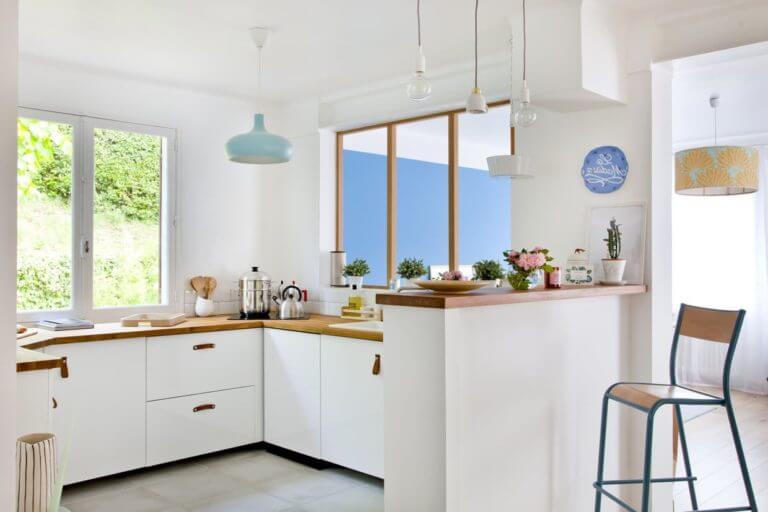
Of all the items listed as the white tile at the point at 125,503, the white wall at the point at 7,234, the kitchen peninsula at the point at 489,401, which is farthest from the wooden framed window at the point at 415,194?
the white wall at the point at 7,234

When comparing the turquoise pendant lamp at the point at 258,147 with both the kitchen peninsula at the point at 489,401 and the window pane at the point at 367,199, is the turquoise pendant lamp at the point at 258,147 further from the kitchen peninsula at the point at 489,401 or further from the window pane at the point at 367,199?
the kitchen peninsula at the point at 489,401

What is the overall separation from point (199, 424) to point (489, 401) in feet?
7.76

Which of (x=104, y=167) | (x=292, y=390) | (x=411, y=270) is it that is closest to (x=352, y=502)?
(x=292, y=390)

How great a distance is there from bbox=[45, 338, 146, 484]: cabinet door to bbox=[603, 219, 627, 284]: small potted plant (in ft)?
8.52

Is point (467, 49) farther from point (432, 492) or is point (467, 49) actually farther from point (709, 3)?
point (432, 492)

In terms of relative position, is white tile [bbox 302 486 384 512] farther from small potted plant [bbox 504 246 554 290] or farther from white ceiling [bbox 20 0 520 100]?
white ceiling [bbox 20 0 520 100]

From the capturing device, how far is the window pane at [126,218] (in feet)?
14.3

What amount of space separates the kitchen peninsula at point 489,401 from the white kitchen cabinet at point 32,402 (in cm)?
132

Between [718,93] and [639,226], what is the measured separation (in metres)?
2.70

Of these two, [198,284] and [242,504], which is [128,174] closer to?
[198,284]

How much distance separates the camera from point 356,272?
15.6ft

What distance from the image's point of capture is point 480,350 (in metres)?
2.33

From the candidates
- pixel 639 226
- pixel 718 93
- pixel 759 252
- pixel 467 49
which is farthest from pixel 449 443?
pixel 759 252

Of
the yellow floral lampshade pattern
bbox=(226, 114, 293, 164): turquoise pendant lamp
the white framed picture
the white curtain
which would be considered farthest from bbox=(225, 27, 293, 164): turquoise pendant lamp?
the white curtain
